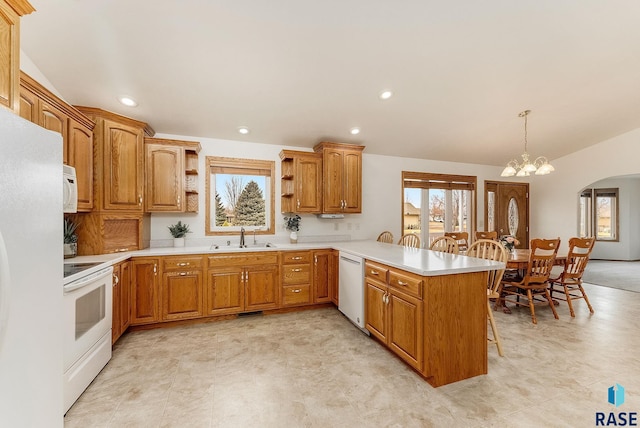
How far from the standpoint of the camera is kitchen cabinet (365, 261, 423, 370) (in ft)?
6.57

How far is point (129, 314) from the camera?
9.20ft

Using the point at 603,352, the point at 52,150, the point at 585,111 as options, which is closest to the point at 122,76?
the point at 52,150

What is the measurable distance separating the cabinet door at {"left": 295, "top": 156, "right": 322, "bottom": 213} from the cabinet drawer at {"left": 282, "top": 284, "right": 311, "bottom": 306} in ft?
3.52

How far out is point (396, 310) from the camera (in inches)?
88.5

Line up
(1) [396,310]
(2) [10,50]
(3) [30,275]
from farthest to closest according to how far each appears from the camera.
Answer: (1) [396,310] < (2) [10,50] < (3) [30,275]

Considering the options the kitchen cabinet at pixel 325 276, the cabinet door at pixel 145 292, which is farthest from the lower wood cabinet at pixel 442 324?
the cabinet door at pixel 145 292

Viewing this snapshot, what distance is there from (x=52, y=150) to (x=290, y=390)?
2.00 m

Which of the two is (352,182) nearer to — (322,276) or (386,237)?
(386,237)

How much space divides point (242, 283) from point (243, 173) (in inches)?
64.5

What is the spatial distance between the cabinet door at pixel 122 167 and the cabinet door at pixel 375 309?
273 centimetres

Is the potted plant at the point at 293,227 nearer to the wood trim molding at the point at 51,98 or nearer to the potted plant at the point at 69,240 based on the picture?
the potted plant at the point at 69,240

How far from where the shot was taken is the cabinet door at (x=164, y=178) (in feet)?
10.4

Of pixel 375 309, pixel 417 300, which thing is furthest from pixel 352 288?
pixel 417 300

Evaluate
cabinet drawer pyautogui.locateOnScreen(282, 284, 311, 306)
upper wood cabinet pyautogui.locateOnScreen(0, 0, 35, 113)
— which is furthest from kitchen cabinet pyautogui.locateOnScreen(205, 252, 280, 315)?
upper wood cabinet pyautogui.locateOnScreen(0, 0, 35, 113)
